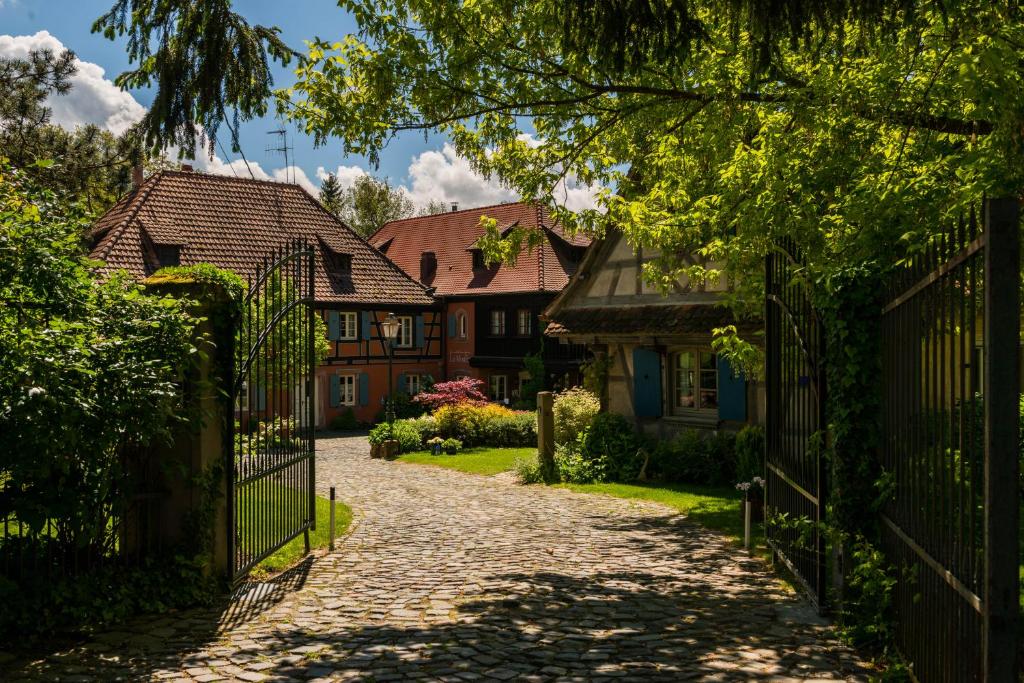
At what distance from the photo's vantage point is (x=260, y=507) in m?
9.01

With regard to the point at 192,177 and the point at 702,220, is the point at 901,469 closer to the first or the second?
the point at 702,220

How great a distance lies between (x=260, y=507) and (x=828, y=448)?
5408 millimetres

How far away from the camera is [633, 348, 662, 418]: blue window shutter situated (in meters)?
18.5

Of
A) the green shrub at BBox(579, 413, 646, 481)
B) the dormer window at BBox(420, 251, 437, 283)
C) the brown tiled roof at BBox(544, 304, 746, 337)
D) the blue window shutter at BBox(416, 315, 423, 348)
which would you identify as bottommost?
the green shrub at BBox(579, 413, 646, 481)

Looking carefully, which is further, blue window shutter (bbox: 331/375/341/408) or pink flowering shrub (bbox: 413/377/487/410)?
blue window shutter (bbox: 331/375/341/408)

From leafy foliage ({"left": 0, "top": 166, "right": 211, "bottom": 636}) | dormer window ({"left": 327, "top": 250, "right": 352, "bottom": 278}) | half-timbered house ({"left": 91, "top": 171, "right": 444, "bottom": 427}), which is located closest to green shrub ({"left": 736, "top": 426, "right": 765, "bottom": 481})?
leafy foliage ({"left": 0, "top": 166, "right": 211, "bottom": 636})

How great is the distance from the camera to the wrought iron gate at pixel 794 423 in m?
7.05

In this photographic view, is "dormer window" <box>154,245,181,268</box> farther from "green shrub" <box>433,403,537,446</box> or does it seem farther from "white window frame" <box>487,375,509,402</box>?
"white window frame" <box>487,375,509,402</box>

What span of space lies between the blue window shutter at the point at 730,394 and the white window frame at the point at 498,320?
17.3 meters

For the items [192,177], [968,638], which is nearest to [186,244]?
[192,177]

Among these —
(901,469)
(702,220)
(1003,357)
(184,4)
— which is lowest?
(901,469)

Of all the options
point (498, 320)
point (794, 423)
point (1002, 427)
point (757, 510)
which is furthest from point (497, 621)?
point (498, 320)

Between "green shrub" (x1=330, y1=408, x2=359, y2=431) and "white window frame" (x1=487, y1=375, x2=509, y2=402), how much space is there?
17.7 ft

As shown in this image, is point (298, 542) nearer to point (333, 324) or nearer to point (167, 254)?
point (167, 254)
